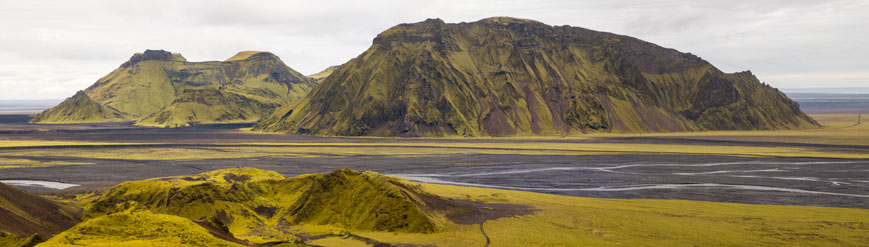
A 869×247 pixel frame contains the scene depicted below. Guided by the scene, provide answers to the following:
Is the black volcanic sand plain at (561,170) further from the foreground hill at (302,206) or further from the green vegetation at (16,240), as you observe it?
the green vegetation at (16,240)

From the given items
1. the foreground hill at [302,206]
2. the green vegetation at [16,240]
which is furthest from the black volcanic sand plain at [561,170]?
the green vegetation at [16,240]

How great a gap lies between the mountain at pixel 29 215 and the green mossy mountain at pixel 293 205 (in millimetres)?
2274

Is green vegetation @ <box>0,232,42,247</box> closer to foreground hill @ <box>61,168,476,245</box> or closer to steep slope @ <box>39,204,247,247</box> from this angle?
steep slope @ <box>39,204,247,247</box>

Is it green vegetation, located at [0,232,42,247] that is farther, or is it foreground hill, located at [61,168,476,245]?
foreground hill, located at [61,168,476,245]

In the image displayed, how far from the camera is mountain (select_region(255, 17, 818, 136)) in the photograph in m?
127

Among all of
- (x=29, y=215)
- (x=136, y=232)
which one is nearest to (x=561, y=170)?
(x=136, y=232)

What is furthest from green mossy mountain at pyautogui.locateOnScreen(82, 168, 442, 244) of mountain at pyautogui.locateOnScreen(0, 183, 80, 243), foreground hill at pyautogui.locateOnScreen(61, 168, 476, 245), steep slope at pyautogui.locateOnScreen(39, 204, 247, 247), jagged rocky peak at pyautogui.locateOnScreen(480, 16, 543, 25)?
jagged rocky peak at pyautogui.locateOnScreen(480, 16, 543, 25)

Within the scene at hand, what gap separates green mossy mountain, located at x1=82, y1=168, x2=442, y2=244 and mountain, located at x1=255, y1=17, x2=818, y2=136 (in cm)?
8446

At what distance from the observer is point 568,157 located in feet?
243

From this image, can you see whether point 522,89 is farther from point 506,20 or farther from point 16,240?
point 16,240

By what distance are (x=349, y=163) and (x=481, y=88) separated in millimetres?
75758

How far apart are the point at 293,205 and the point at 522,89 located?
11070 cm

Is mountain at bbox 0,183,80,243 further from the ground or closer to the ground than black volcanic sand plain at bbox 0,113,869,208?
further from the ground

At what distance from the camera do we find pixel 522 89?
140250 millimetres
